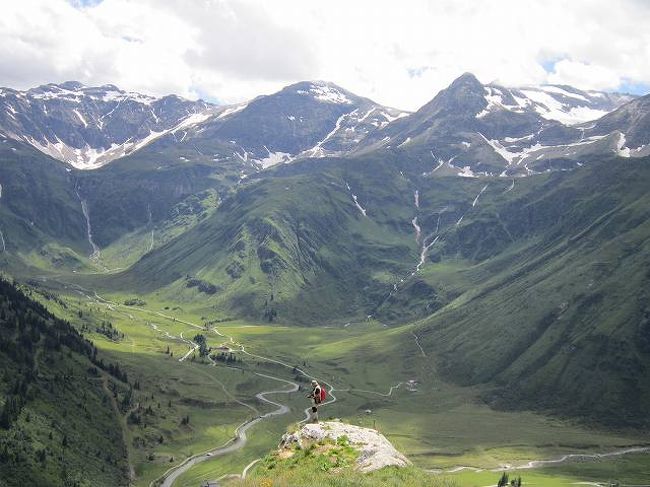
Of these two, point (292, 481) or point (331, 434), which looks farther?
point (331, 434)

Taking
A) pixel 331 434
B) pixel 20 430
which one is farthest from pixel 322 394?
pixel 20 430

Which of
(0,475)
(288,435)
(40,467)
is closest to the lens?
(288,435)

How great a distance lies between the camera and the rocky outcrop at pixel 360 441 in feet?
161

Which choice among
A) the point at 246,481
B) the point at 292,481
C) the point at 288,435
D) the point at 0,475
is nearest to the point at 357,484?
the point at 292,481

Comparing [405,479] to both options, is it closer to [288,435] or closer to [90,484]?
[288,435]

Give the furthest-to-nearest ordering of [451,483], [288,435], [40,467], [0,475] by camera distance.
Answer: [40,467]
[0,475]
[288,435]
[451,483]

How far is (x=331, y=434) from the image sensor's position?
51938 millimetres

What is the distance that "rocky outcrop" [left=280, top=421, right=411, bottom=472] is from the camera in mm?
49156

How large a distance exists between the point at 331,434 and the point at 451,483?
9.69 metres

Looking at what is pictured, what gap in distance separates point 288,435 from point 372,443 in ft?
22.8

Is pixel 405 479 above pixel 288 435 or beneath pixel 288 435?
beneath

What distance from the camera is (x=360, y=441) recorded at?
5144cm

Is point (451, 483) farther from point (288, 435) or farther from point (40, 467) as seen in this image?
point (40, 467)

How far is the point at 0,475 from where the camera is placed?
17112 centimetres
